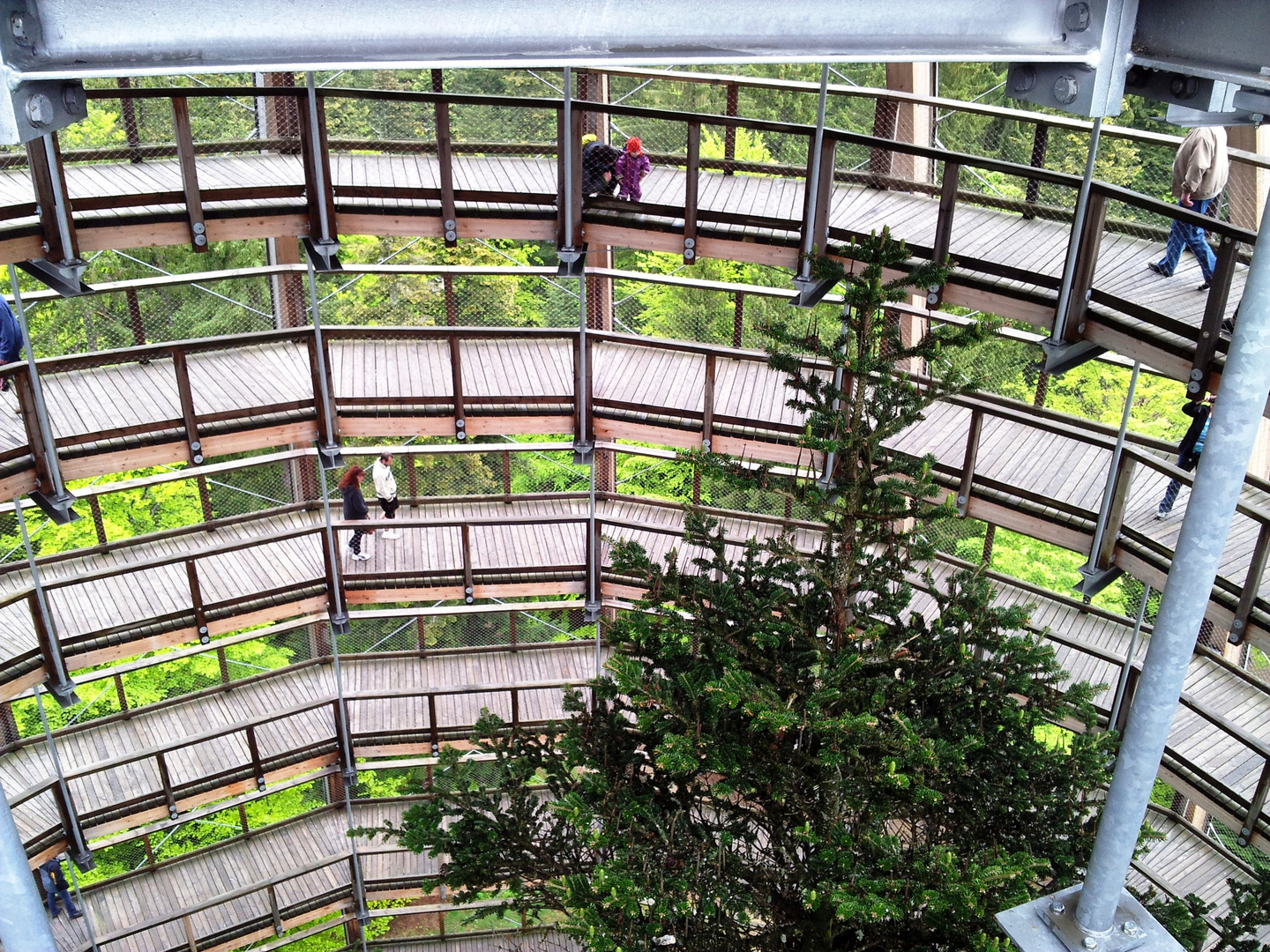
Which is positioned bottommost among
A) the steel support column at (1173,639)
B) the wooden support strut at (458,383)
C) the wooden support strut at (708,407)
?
the steel support column at (1173,639)

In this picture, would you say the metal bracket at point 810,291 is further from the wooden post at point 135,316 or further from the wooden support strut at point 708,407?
the wooden post at point 135,316

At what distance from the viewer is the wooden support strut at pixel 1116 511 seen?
923cm

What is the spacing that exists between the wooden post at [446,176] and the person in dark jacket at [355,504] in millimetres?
3383

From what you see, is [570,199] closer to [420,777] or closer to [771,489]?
[771,489]

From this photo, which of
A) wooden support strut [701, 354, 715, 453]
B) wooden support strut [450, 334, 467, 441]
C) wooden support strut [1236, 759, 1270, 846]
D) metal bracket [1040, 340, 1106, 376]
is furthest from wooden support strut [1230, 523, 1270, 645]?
wooden support strut [450, 334, 467, 441]

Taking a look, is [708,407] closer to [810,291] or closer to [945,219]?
[810,291]

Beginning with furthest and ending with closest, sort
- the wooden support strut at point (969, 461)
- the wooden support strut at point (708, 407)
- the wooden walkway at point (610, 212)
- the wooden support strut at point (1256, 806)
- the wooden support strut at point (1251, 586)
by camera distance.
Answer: the wooden support strut at point (708, 407)
the wooden support strut at point (969, 461)
the wooden walkway at point (610, 212)
the wooden support strut at point (1256, 806)
the wooden support strut at point (1251, 586)

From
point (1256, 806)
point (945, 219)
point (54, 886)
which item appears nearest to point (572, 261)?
point (945, 219)

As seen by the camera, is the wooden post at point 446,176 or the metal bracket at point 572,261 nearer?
the wooden post at point 446,176

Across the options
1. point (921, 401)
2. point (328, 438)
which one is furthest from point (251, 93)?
point (921, 401)

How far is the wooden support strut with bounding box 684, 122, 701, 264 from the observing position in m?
9.77

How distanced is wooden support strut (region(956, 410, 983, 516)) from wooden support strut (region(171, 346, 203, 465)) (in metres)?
7.11

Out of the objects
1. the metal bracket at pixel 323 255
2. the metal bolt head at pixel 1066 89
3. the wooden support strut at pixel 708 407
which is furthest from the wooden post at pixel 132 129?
the metal bolt head at pixel 1066 89

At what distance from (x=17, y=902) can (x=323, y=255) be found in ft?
28.8
